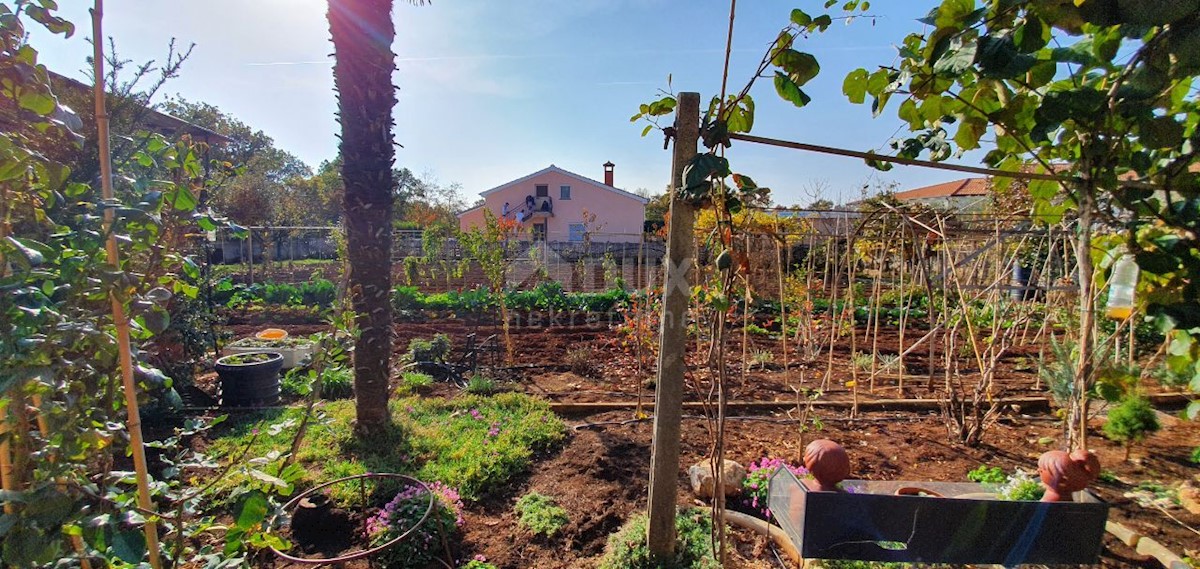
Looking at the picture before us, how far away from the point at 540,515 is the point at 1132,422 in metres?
4.21

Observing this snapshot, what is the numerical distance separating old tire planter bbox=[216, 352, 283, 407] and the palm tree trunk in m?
1.42

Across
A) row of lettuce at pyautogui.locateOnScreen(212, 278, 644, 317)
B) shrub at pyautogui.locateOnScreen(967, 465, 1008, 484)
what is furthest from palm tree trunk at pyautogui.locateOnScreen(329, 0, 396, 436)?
row of lettuce at pyautogui.locateOnScreen(212, 278, 644, 317)

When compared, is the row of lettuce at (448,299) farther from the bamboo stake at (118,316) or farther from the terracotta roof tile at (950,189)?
the terracotta roof tile at (950,189)

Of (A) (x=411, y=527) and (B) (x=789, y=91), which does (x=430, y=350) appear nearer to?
(A) (x=411, y=527)

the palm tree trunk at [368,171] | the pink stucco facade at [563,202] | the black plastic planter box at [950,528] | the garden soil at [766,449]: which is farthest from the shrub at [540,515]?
the pink stucco facade at [563,202]

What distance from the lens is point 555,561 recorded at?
2.43m

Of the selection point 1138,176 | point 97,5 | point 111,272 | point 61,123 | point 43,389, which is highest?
point 97,5

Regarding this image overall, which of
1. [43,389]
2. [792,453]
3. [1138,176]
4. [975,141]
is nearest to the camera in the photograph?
[43,389]

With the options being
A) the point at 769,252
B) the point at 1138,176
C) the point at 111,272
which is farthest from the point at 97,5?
the point at 769,252

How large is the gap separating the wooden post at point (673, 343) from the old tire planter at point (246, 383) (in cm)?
391

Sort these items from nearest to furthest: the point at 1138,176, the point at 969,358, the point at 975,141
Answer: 1. the point at 1138,176
2. the point at 975,141
3. the point at 969,358

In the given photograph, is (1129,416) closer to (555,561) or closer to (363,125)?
(555,561)

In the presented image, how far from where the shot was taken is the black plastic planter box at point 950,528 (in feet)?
5.49

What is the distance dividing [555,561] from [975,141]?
8.18ft
